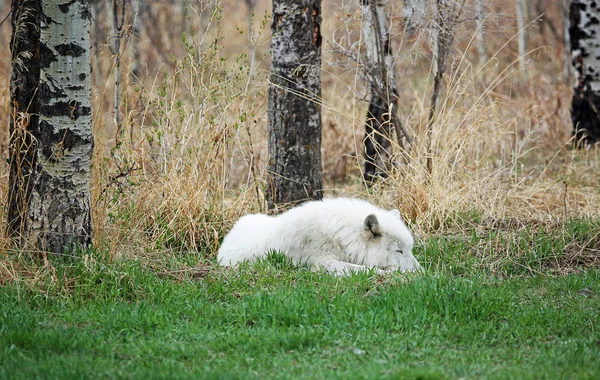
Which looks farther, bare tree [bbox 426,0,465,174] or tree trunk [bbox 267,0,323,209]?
bare tree [bbox 426,0,465,174]

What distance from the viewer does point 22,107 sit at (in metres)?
6.30

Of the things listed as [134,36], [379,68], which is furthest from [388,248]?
[134,36]

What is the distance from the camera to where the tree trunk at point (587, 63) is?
1295 centimetres

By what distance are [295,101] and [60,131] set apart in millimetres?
3231

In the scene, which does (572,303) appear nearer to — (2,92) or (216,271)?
(216,271)

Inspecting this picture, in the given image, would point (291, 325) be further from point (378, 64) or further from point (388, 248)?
point (378, 64)

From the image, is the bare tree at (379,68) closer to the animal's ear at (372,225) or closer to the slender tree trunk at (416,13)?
the slender tree trunk at (416,13)

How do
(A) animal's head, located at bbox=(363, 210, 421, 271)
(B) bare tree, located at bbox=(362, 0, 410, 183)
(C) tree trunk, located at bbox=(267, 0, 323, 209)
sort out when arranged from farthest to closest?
(B) bare tree, located at bbox=(362, 0, 410, 183) < (C) tree trunk, located at bbox=(267, 0, 323, 209) < (A) animal's head, located at bbox=(363, 210, 421, 271)

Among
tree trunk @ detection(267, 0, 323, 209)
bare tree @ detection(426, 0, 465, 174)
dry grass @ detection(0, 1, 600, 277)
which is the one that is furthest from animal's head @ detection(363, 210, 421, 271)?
bare tree @ detection(426, 0, 465, 174)

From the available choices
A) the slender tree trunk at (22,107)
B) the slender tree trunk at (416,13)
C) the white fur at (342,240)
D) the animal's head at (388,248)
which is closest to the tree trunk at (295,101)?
the slender tree trunk at (416,13)

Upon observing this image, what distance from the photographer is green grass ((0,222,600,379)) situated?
454 cm

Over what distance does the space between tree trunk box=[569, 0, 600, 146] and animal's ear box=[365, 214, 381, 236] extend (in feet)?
24.8

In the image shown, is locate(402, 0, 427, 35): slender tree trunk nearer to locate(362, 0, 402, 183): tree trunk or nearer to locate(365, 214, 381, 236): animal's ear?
locate(362, 0, 402, 183): tree trunk

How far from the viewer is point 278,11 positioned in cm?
850
